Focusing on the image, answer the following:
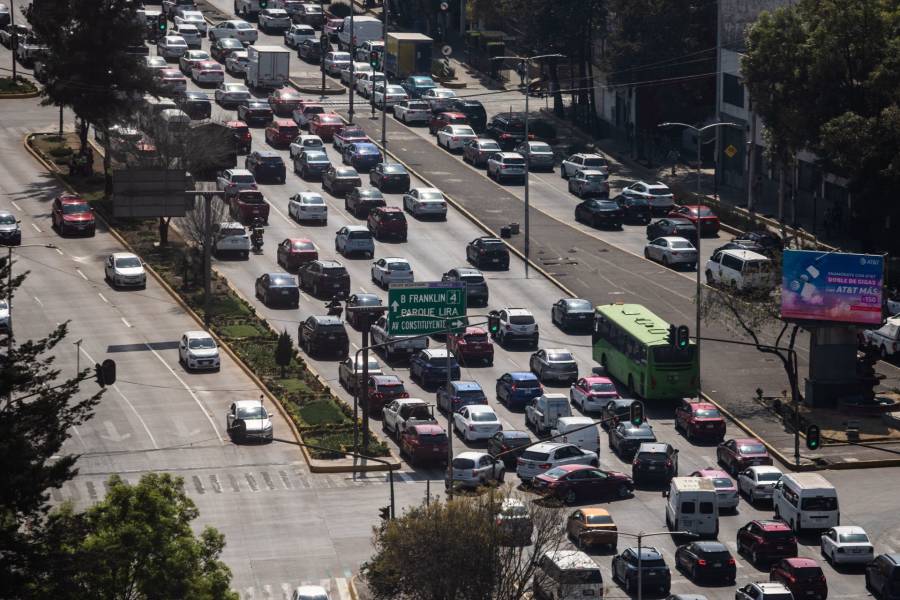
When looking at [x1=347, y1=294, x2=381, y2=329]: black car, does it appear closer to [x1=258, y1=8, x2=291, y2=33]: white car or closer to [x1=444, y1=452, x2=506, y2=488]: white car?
[x1=444, y1=452, x2=506, y2=488]: white car

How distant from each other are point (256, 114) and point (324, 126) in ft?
17.6

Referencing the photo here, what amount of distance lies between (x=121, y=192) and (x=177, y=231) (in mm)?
14353

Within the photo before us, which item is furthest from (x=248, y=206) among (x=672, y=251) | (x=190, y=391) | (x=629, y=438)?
(x=629, y=438)

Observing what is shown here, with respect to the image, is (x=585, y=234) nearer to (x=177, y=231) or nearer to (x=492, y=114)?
(x=177, y=231)

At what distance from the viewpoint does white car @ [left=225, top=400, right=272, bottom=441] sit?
270ft

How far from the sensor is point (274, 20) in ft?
545

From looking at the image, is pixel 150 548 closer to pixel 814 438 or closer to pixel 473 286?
pixel 814 438

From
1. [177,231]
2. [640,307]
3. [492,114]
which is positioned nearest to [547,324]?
[640,307]

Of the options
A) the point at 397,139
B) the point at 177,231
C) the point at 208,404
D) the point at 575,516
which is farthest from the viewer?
the point at 397,139

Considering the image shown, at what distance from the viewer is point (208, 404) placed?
8700 centimetres

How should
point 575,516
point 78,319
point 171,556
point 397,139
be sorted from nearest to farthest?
point 171,556, point 575,516, point 78,319, point 397,139

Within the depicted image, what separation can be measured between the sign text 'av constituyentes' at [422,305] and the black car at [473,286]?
17759mm

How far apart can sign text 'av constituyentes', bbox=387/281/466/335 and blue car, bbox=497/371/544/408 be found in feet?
22.0

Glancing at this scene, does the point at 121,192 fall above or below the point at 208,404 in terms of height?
above
